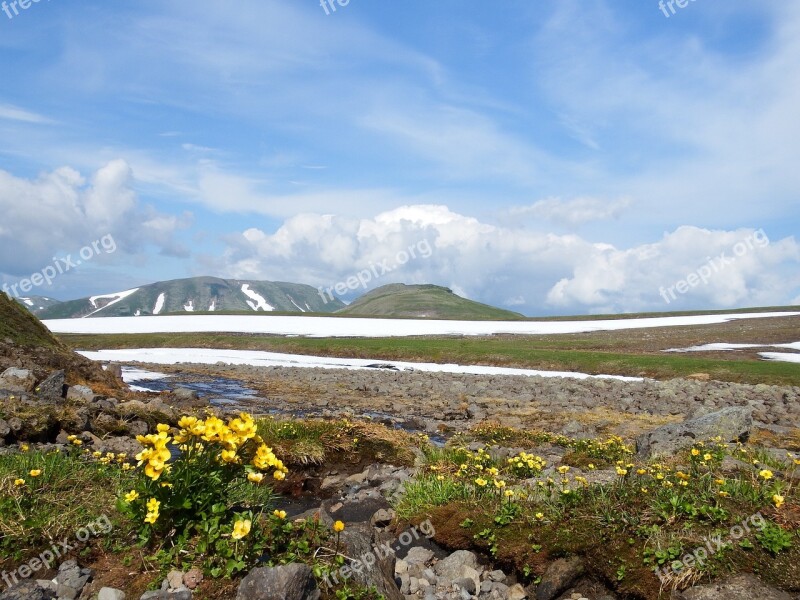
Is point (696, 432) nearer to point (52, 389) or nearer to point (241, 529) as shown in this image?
point (241, 529)

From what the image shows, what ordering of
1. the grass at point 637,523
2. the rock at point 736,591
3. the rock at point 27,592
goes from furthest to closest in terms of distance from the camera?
the grass at point 637,523 < the rock at point 736,591 < the rock at point 27,592

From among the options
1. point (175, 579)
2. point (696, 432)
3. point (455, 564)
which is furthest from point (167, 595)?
point (696, 432)

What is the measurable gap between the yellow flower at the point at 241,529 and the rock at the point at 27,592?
1.90 m

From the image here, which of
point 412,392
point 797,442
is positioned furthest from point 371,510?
point 412,392

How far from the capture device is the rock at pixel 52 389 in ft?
46.7

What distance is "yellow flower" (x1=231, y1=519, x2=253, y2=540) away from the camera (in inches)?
209

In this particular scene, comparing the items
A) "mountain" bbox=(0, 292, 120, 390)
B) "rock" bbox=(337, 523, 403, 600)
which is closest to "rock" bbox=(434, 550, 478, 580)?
"rock" bbox=(337, 523, 403, 600)

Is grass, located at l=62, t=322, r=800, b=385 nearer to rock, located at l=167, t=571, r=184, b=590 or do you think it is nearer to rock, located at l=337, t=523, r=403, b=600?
rock, located at l=337, t=523, r=403, b=600

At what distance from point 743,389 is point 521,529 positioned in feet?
103

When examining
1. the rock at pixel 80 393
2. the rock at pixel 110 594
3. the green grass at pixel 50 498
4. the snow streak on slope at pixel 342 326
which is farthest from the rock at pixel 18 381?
the snow streak on slope at pixel 342 326

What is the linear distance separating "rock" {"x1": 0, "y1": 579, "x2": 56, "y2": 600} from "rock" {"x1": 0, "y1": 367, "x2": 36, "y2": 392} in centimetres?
1040

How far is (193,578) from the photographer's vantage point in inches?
215

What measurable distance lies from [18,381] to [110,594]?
40.6 ft

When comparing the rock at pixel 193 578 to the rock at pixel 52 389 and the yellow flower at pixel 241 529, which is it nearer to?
the yellow flower at pixel 241 529
